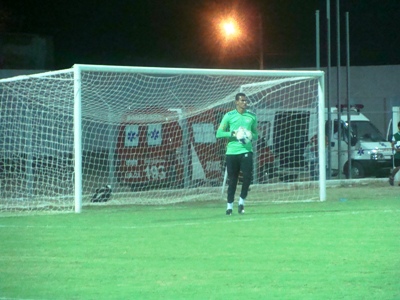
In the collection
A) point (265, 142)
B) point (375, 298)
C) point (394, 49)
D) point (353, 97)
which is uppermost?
point (394, 49)

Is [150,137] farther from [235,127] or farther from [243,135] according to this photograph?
[243,135]

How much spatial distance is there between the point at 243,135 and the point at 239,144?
0.21m

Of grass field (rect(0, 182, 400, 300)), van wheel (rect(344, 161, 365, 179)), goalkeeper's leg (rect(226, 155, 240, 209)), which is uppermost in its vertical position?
van wheel (rect(344, 161, 365, 179))

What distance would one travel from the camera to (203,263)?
33.5ft

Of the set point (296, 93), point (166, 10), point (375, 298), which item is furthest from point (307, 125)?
point (166, 10)

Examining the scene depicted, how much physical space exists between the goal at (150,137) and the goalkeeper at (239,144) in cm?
253

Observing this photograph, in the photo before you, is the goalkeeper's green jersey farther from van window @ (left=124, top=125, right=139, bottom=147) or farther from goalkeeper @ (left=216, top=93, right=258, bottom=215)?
van window @ (left=124, top=125, right=139, bottom=147)

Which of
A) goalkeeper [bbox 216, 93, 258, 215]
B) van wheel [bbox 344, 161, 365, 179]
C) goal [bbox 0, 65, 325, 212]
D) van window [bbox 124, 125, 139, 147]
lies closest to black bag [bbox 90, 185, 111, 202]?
goal [bbox 0, 65, 325, 212]

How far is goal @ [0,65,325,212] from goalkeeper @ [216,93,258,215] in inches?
99.5

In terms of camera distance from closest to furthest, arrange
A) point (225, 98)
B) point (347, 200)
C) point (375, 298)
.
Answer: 1. point (375, 298)
2. point (347, 200)
3. point (225, 98)

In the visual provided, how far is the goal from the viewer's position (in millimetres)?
19531

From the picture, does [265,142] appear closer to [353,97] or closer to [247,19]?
[353,97]

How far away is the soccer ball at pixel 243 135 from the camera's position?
53.0ft

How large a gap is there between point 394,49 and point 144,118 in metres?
21.3
